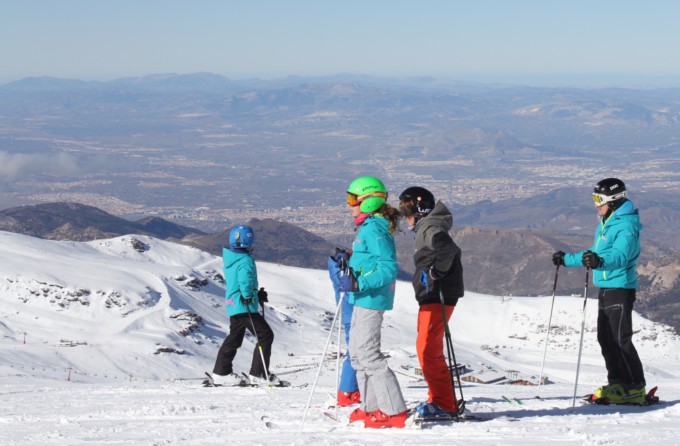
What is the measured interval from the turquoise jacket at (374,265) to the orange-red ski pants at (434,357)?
0.50 metres

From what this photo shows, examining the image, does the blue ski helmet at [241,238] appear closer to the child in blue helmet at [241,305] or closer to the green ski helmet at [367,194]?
the child in blue helmet at [241,305]

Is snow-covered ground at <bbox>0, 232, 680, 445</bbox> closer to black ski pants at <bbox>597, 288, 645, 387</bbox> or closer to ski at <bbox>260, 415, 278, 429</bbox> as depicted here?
ski at <bbox>260, 415, 278, 429</bbox>

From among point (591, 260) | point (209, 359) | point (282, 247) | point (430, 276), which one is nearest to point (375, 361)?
point (430, 276)

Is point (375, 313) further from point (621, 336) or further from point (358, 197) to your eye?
point (621, 336)

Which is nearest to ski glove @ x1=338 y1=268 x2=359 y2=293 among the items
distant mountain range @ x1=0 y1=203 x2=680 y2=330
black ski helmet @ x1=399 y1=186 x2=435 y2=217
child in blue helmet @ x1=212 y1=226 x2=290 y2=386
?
black ski helmet @ x1=399 y1=186 x2=435 y2=217

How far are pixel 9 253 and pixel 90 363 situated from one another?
13164mm

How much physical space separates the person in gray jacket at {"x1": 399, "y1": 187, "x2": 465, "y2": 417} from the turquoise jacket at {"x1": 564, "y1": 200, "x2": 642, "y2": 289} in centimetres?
210

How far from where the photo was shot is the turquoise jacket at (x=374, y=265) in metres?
8.03

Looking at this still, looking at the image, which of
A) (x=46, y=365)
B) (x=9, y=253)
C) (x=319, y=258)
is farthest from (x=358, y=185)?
(x=319, y=258)

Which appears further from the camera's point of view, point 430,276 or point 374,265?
point 430,276

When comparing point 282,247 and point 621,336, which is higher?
point 621,336

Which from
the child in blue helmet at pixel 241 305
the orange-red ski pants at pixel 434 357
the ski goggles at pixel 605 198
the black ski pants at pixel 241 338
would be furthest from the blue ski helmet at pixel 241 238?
the ski goggles at pixel 605 198

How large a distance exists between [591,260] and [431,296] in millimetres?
2128

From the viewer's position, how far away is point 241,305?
12.7 metres
